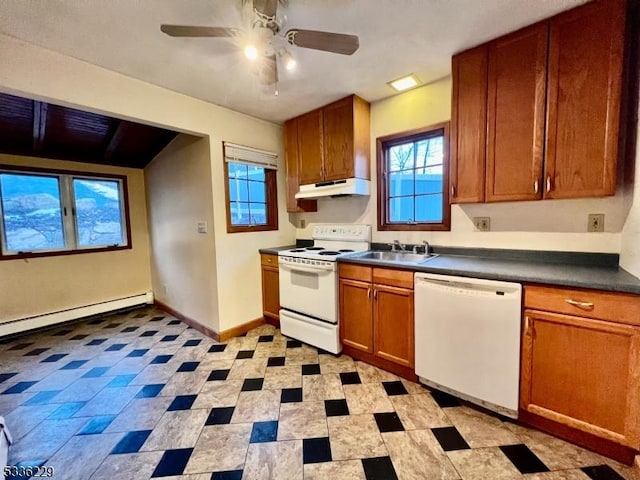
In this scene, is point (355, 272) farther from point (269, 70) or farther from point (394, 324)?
point (269, 70)

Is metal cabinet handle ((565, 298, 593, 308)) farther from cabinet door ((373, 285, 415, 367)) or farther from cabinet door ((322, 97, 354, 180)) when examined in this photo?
cabinet door ((322, 97, 354, 180))

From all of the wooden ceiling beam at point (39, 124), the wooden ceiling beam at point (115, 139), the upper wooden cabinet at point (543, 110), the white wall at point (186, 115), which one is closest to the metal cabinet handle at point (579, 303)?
the upper wooden cabinet at point (543, 110)

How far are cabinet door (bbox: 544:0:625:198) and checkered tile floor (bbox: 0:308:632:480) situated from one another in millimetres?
1531

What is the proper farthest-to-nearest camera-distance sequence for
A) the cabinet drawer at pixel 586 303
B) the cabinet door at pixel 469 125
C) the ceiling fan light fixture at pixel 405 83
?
the ceiling fan light fixture at pixel 405 83, the cabinet door at pixel 469 125, the cabinet drawer at pixel 586 303

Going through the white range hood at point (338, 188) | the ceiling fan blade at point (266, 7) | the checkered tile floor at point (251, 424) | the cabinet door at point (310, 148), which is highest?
the ceiling fan blade at point (266, 7)

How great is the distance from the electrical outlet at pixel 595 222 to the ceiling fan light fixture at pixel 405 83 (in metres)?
1.66

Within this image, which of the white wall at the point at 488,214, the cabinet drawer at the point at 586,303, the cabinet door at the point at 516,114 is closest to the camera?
the cabinet drawer at the point at 586,303

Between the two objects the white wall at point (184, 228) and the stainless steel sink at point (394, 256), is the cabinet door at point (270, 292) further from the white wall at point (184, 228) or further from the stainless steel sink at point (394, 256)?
the stainless steel sink at point (394, 256)

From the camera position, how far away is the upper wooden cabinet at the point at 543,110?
59.1 inches

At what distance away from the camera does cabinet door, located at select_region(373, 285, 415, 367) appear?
2.07 metres

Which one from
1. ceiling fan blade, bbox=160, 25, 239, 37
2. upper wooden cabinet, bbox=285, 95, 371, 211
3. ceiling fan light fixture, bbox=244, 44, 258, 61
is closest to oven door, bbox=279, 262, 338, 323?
upper wooden cabinet, bbox=285, 95, 371, 211

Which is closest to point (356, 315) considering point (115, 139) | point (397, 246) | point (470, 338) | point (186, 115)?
point (397, 246)

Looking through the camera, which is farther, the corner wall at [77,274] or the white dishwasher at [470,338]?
the corner wall at [77,274]

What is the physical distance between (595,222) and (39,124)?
4950mm
